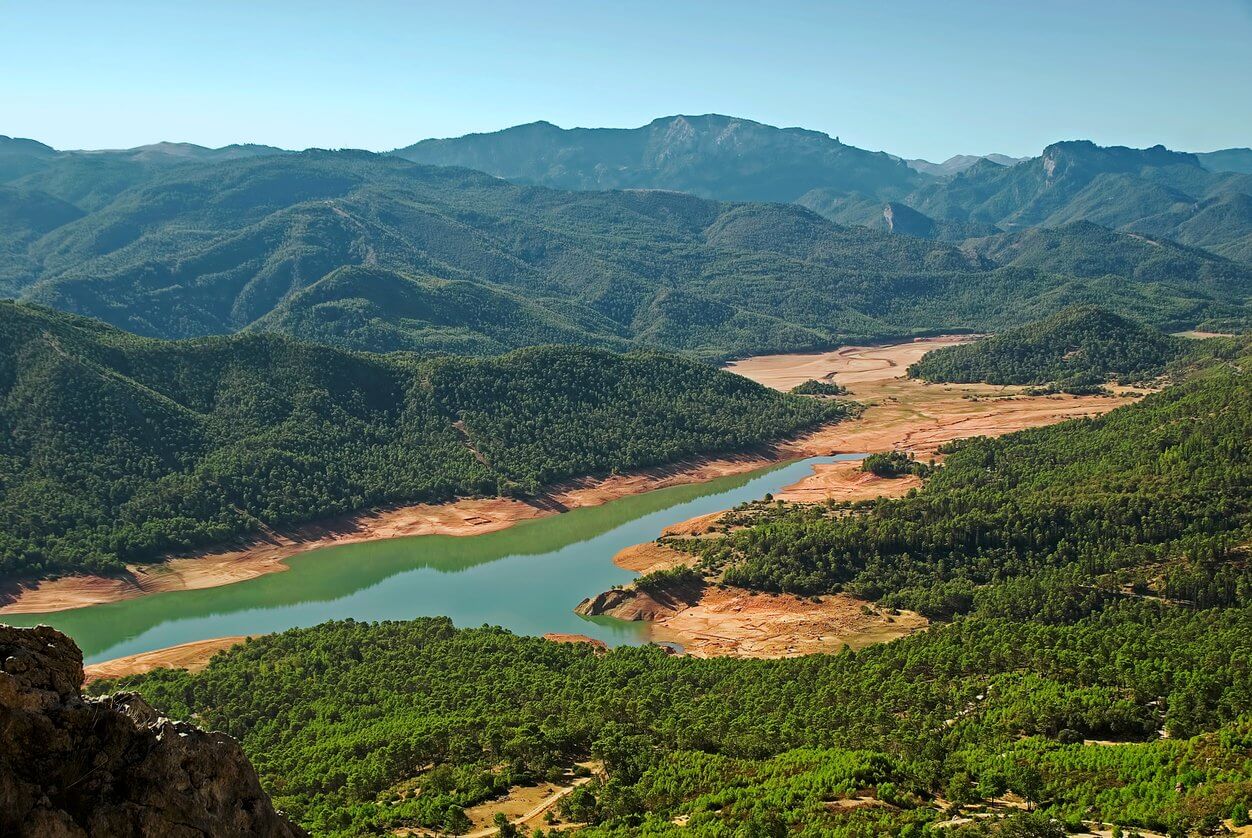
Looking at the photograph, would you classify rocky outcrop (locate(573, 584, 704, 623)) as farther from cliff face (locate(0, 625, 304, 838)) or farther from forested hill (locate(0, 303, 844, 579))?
cliff face (locate(0, 625, 304, 838))

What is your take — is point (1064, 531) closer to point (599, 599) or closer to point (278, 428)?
point (599, 599)

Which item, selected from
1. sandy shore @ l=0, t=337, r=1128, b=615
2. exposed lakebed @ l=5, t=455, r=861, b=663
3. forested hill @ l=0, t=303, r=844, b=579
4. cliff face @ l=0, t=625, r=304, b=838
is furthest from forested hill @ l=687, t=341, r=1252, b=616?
cliff face @ l=0, t=625, r=304, b=838

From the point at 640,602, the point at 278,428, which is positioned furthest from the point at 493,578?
the point at 278,428

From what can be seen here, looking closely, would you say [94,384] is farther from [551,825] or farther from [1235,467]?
[1235,467]

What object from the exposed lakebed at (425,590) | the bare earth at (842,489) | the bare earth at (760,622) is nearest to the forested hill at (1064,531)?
the bare earth at (760,622)

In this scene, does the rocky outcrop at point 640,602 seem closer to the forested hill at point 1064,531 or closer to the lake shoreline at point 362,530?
the forested hill at point 1064,531
